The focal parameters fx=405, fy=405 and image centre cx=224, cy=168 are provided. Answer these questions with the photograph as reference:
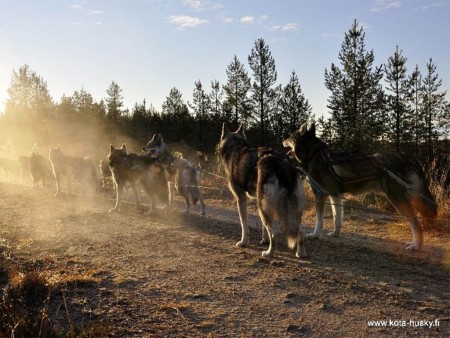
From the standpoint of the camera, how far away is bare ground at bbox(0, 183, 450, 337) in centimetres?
389

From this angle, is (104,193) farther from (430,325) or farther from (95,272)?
(430,325)

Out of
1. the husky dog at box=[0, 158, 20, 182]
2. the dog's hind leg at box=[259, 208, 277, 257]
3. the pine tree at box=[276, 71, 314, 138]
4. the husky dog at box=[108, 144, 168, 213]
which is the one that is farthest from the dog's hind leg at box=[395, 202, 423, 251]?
the pine tree at box=[276, 71, 314, 138]

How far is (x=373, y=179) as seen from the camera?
24.6ft

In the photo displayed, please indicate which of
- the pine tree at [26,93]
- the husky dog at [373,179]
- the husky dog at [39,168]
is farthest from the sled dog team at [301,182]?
the pine tree at [26,93]

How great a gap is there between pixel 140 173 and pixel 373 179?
635 centimetres

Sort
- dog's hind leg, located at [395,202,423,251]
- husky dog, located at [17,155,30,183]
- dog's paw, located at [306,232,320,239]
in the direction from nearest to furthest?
1. dog's hind leg, located at [395,202,423,251]
2. dog's paw, located at [306,232,320,239]
3. husky dog, located at [17,155,30,183]

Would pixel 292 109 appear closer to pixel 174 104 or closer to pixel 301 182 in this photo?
pixel 174 104

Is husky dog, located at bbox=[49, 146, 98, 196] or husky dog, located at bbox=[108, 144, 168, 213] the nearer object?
husky dog, located at bbox=[108, 144, 168, 213]

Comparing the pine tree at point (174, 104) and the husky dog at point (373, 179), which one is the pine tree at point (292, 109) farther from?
the husky dog at point (373, 179)

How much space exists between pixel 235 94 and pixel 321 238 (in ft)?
134

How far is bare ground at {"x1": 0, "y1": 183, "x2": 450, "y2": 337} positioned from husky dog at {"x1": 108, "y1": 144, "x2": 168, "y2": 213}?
6.10ft

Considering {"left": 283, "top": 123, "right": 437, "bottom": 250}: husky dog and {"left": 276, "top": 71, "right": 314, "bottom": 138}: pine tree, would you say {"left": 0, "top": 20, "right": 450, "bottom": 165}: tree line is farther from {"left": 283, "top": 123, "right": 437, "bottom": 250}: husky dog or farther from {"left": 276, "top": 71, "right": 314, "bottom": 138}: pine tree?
{"left": 283, "top": 123, "right": 437, "bottom": 250}: husky dog

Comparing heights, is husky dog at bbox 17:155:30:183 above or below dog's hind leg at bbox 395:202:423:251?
above

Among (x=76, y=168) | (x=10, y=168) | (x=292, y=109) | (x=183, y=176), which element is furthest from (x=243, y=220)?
(x=292, y=109)
